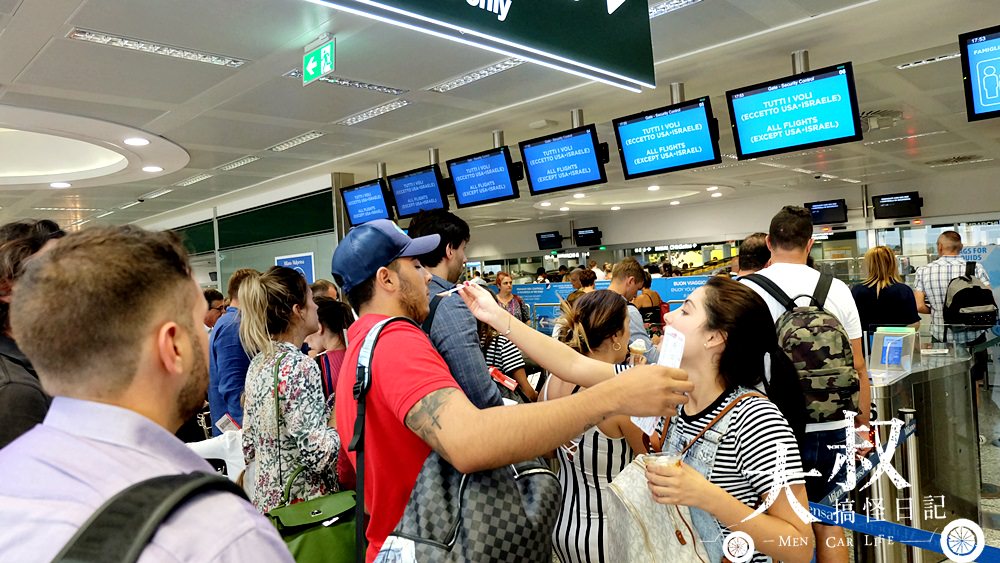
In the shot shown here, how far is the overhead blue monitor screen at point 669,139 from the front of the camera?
16.1 feet

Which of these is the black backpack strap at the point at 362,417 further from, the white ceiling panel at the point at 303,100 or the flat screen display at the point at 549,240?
the flat screen display at the point at 549,240

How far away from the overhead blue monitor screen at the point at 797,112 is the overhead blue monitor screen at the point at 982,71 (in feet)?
1.95

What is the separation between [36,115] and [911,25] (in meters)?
6.68

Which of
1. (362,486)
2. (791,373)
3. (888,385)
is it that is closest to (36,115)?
(362,486)

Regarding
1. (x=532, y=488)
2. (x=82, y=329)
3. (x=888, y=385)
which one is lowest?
(x=888, y=385)

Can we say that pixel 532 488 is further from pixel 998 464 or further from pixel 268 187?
pixel 268 187

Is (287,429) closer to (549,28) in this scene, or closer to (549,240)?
(549,28)

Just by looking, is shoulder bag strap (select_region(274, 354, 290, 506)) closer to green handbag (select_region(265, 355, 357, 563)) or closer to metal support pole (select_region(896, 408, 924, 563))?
green handbag (select_region(265, 355, 357, 563))

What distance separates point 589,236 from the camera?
16.8 m

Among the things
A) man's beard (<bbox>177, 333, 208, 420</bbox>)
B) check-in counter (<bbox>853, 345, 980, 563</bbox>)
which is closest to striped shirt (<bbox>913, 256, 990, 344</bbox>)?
check-in counter (<bbox>853, 345, 980, 563</bbox>)

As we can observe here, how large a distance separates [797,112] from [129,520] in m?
4.73

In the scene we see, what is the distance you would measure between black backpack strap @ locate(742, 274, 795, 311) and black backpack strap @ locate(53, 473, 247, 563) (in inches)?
111

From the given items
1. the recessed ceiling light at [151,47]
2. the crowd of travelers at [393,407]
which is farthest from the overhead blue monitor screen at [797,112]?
the recessed ceiling light at [151,47]

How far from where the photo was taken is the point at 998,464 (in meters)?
4.79
